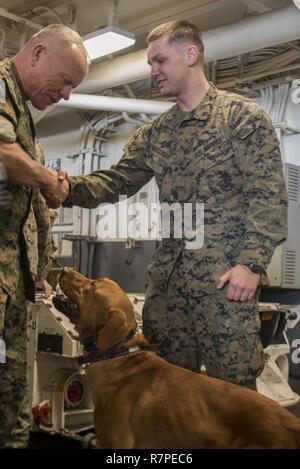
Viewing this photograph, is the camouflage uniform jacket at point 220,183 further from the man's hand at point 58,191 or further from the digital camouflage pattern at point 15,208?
the digital camouflage pattern at point 15,208

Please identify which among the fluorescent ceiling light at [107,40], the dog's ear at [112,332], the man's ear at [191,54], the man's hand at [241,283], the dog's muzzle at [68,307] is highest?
the fluorescent ceiling light at [107,40]

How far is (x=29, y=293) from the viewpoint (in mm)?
2039

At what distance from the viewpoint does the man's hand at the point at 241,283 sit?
78.3 inches

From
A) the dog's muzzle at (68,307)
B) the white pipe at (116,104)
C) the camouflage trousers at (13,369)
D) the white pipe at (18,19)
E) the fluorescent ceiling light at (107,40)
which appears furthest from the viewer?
the white pipe at (116,104)

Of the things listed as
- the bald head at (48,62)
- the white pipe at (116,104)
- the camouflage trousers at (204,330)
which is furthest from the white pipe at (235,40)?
the camouflage trousers at (204,330)

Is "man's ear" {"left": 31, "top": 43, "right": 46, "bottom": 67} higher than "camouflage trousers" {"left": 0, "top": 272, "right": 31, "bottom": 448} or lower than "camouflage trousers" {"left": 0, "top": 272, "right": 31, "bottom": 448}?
higher

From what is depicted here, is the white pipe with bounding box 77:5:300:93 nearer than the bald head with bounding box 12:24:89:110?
No

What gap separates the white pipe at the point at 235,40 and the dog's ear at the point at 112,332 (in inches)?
107

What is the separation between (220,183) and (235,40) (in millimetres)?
2417

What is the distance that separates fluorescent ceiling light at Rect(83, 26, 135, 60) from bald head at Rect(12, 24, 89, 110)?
204 centimetres

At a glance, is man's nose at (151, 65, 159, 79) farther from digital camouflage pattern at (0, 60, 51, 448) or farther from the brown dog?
the brown dog

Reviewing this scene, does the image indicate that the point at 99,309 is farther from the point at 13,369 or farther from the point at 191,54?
the point at 191,54

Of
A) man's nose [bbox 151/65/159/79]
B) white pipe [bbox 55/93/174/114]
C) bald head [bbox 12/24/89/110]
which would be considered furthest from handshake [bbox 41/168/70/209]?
white pipe [bbox 55/93/174/114]

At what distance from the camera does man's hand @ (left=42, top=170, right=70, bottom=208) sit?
202 centimetres
